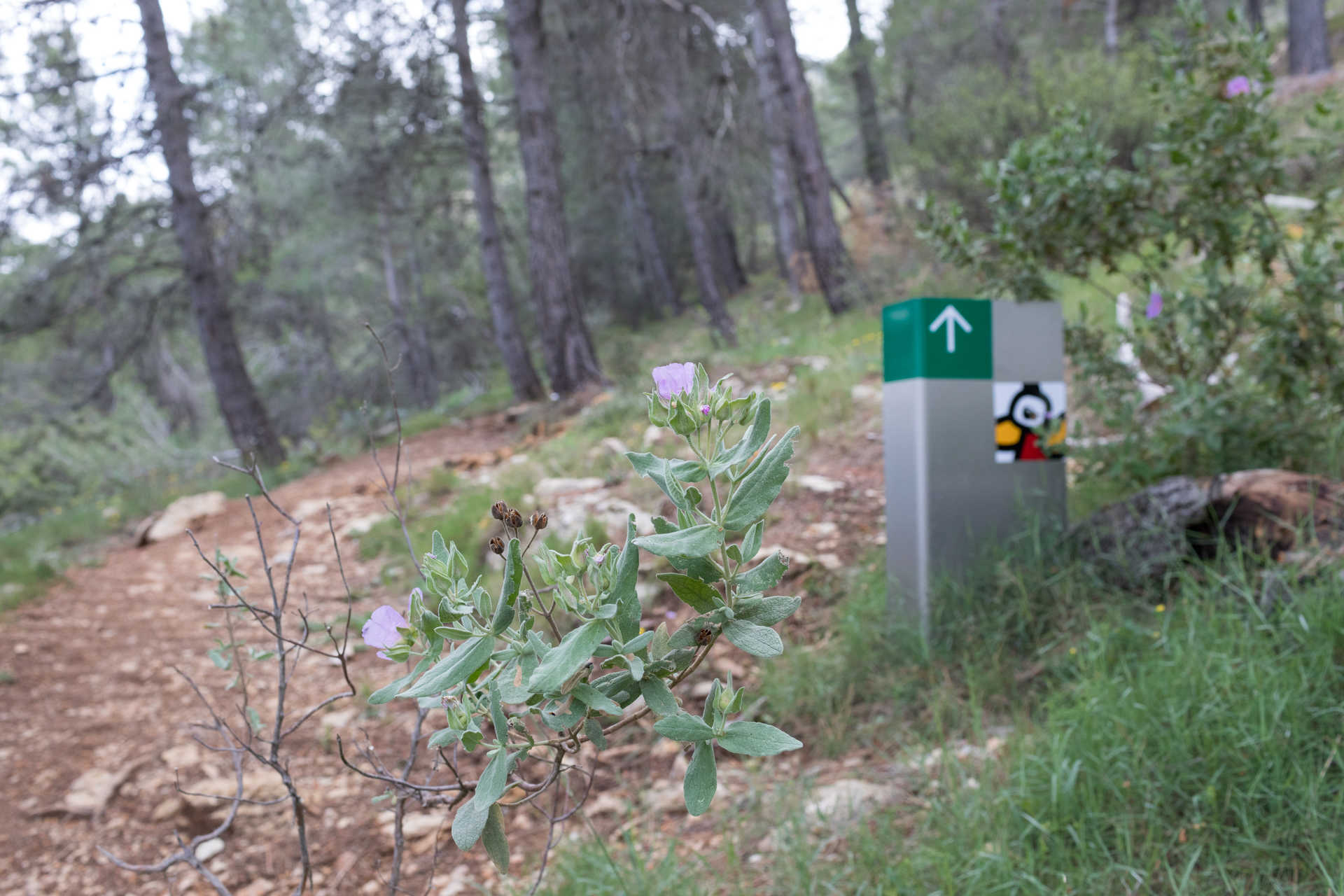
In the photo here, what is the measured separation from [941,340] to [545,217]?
661cm

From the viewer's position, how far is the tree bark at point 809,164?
886 centimetres

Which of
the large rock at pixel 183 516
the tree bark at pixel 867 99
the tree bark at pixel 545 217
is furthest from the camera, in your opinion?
the tree bark at pixel 867 99

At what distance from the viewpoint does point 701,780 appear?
819mm

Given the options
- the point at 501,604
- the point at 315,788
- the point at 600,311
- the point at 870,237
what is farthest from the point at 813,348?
the point at 600,311

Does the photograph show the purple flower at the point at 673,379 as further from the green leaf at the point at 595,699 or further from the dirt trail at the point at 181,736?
the dirt trail at the point at 181,736

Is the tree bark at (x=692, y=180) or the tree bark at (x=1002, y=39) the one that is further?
the tree bark at (x=1002, y=39)

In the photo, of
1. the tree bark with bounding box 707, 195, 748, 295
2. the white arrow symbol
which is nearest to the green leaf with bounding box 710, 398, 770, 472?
the white arrow symbol

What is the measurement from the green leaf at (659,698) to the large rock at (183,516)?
627 centimetres

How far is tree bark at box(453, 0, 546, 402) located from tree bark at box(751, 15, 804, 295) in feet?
10.2

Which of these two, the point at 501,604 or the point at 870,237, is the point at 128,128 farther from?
the point at 501,604

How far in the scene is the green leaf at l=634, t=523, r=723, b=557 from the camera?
2.43ft

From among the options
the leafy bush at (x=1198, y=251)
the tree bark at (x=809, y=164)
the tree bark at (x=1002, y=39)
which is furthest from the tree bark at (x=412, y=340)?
the leafy bush at (x=1198, y=251)

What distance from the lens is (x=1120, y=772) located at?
182 centimetres

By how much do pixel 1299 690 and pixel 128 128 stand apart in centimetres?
952
